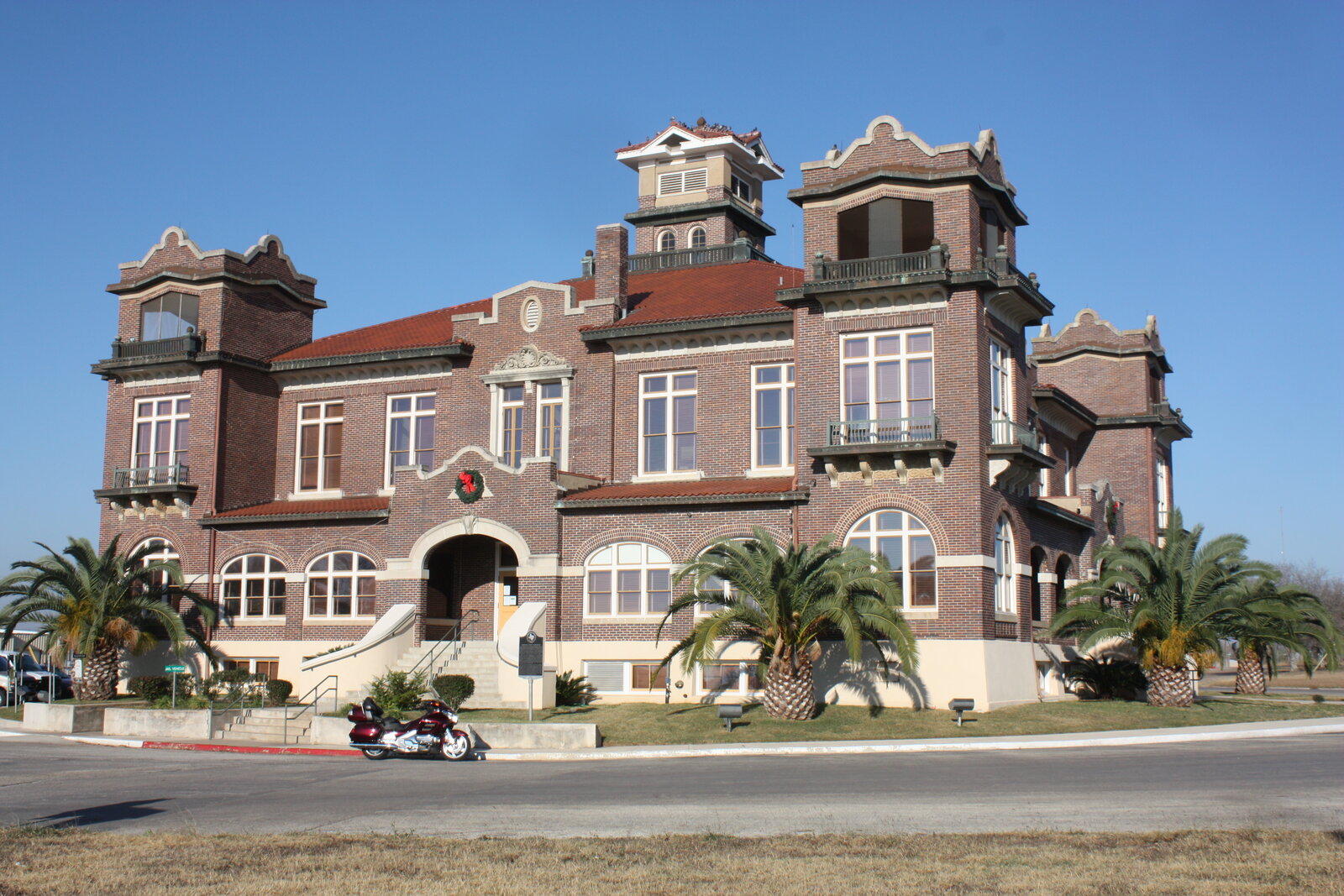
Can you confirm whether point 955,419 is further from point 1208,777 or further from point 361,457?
point 361,457

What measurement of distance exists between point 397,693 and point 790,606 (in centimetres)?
941

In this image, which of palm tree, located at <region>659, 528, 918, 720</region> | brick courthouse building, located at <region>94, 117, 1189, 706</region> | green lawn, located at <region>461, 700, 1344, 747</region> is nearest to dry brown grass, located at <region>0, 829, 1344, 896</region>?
green lawn, located at <region>461, 700, 1344, 747</region>

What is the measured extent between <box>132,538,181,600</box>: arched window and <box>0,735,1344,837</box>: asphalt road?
1623cm

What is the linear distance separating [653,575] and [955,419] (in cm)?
888

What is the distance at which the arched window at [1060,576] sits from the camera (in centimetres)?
3925

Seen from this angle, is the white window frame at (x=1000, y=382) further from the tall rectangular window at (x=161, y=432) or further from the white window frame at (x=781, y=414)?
the tall rectangular window at (x=161, y=432)

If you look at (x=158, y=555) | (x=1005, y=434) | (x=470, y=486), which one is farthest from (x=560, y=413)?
A: (x=158, y=555)

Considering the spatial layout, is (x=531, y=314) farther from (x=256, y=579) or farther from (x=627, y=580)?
(x=256, y=579)

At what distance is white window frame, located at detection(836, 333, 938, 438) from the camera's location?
107 feet

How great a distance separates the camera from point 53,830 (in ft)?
49.3

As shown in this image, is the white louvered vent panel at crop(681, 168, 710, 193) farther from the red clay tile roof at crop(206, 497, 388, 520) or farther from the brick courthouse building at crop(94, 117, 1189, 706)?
the red clay tile roof at crop(206, 497, 388, 520)

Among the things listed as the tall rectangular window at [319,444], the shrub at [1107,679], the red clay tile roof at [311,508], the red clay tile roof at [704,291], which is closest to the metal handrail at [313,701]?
the red clay tile roof at [311,508]

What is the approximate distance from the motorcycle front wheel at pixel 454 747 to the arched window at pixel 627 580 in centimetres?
1033

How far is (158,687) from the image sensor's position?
37.2 metres
